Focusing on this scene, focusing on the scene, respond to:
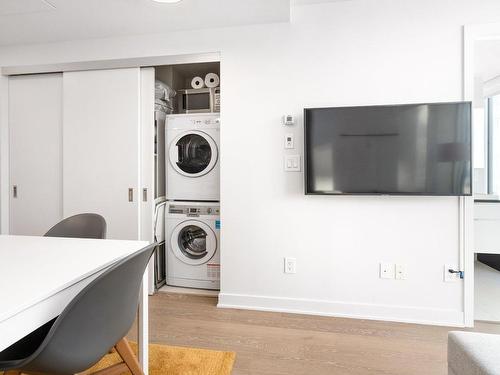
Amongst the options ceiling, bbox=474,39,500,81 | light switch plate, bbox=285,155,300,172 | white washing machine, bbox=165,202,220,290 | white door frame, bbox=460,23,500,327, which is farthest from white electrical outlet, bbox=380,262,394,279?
ceiling, bbox=474,39,500,81

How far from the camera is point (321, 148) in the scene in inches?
93.0

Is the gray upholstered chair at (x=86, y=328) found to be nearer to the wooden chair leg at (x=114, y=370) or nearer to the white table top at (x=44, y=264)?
the white table top at (x=44, y=264)

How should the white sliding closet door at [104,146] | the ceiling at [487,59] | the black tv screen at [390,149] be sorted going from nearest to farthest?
1. the black tv screen at [390,149]
2. the white sliding closet door at [104,146]
3. the ceiling at [487,59]

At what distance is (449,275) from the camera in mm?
2295

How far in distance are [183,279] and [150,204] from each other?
0.80m

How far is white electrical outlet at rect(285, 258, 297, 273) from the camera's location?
2.50 metres

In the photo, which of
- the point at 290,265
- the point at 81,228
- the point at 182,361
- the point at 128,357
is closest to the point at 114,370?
the point at 128,357

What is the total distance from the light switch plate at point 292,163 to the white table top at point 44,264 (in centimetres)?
133

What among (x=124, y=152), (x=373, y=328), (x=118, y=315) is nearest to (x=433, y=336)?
(x=373, y=328)

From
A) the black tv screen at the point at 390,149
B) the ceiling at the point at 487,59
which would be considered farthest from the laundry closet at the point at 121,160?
the ceiling at the point at 487,59

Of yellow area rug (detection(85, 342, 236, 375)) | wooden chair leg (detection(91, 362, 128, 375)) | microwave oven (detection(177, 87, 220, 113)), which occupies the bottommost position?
yellow area rug (detection(85, 342, 236, 375))

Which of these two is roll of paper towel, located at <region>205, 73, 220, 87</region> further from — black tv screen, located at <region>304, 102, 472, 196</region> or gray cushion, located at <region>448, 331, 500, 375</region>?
gray cushion, located at <region>448, 331, 500, 375</region>

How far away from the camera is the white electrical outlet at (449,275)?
2.29 meters

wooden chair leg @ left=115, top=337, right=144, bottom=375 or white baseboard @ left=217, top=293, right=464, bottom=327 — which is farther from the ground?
wooden chair leg @ left=115, top=337, right=144, bottom=375
